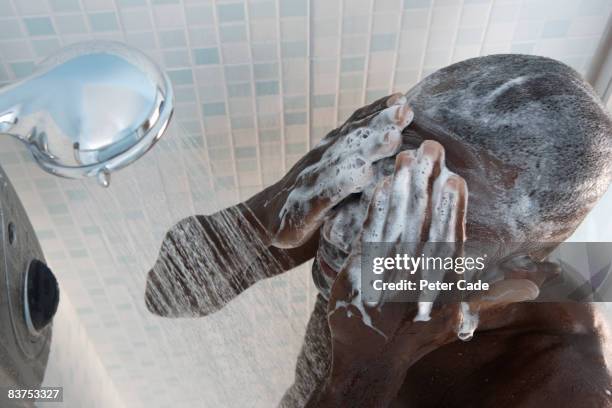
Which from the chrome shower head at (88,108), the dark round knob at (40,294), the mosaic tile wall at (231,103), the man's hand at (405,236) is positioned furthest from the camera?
the mosaic tile wall at (231,103)

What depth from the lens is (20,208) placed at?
73 cm

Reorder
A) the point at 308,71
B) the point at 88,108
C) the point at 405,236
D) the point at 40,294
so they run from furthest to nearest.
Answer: the point at 308,71 < the point at 40,294 < the point at 405,236 < the point at 88,108

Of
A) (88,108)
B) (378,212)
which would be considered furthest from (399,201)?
(88,108)

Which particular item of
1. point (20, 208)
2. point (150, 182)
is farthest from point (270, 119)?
point (20, 208)

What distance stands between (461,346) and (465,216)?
0.78ft

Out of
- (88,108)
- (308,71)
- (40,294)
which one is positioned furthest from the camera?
(308,71)

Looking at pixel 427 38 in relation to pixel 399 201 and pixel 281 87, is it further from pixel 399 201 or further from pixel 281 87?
pixel 399 201

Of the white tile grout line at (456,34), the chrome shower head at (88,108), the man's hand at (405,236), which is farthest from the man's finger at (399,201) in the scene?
the white tile grout line at (456,34)

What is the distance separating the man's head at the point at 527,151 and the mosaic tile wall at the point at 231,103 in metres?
0.32

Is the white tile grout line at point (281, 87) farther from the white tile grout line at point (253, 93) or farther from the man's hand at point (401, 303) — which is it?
the man's hand at point (401, 303)

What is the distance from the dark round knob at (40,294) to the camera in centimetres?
68

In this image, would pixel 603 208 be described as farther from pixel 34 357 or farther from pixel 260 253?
pixel 34 357

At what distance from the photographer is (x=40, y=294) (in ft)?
2.30

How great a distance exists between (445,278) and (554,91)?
221 millimetres
